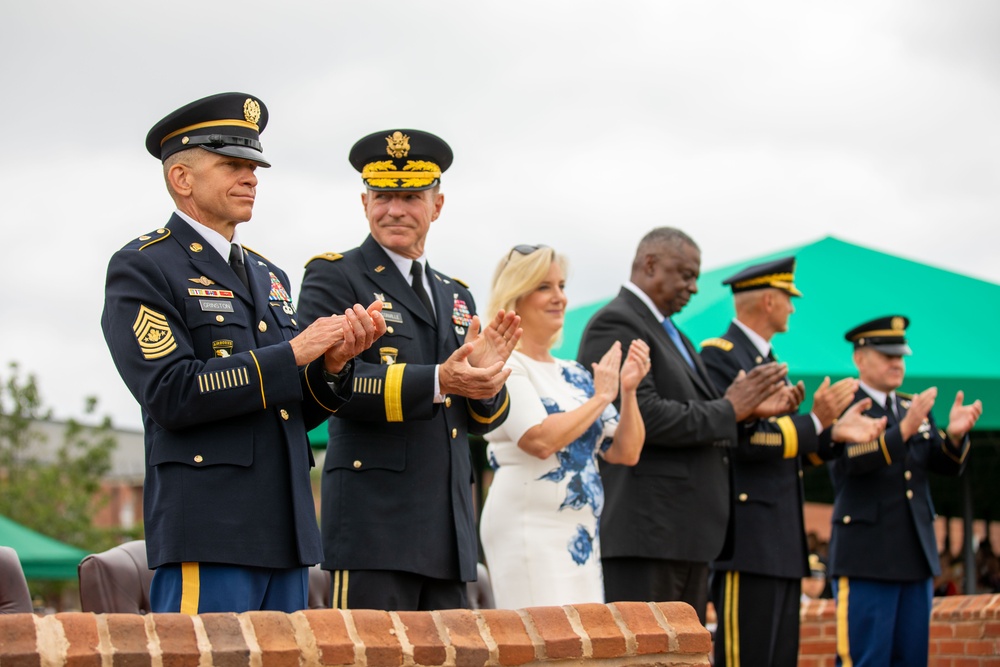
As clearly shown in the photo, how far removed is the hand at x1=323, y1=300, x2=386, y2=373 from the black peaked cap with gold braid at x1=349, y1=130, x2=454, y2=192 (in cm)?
109

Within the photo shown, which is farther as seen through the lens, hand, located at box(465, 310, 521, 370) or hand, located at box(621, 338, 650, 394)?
hand, located at box(621, 338, 650, 394)

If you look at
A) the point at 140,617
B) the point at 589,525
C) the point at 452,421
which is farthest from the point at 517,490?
the point at 140,617

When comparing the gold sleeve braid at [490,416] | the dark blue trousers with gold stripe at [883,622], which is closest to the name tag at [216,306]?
the gold sleeve braid at [490,416]

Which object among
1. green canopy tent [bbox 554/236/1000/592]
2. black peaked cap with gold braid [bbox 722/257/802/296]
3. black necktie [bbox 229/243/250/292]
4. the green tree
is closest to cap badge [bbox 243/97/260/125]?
black necktie [bbox 229/243/250/292]

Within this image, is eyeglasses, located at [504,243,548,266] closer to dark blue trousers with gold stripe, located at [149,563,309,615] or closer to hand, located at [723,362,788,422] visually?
hand, located at [723,362,788,422]

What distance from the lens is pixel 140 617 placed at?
272 centimetres

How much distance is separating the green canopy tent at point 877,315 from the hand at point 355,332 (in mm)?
5808

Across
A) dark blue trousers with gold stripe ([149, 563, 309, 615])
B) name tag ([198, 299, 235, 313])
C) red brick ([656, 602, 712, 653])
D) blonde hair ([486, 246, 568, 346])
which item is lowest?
red brick ([656, 602, 712, 653])

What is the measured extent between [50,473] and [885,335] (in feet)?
76.6

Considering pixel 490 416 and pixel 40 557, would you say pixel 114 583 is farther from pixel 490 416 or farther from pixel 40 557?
pixel 40 557

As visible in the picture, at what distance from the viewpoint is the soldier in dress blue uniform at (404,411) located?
4.10m

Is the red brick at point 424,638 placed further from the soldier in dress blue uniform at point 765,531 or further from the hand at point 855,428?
the hand at point 855,428

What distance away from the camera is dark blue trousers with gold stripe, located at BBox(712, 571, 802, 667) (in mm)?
5965

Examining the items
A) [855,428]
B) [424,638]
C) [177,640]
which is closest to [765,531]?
[855,428]
